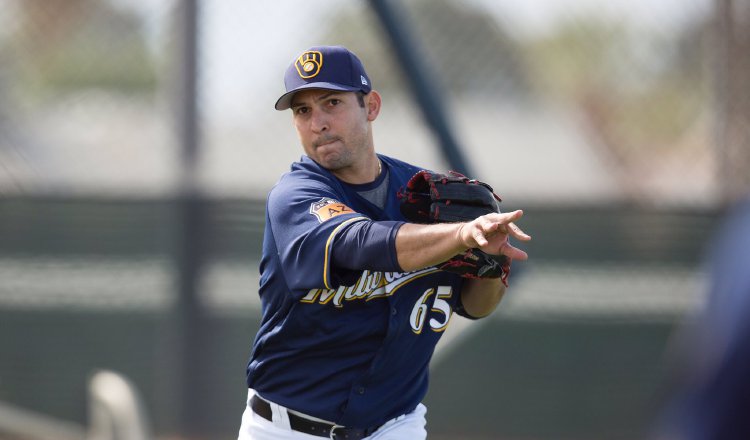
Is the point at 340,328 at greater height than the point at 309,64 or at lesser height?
lesser

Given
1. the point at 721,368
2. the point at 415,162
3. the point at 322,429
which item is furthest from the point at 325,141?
the point at 415,162

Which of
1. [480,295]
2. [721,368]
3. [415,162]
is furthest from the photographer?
[415,162]

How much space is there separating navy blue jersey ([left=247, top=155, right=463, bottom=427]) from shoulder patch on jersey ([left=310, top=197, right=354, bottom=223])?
0.04 meters

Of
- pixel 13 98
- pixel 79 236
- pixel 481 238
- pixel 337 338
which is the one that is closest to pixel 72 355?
pixel 79 236

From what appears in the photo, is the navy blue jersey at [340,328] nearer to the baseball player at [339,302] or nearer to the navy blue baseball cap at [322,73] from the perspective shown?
the baseball player at [339,302]

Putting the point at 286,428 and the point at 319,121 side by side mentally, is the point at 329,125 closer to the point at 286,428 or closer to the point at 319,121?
the point at 319,121

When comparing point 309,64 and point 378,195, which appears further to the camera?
point 378,195

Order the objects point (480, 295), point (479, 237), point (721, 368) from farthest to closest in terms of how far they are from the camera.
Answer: point (480, 295)
point (479, 237)
point (721, 368)

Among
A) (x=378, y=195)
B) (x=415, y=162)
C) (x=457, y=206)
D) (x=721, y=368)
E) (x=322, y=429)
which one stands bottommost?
(x=721, y=368)

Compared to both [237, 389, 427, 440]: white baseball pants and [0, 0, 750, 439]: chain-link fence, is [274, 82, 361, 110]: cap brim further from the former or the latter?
[0, 0, 750, 439]: chain-link fence

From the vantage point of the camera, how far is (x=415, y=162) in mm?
6555

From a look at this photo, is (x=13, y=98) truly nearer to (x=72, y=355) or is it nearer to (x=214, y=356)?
(x=72, y=355)

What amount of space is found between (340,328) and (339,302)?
0.28ft

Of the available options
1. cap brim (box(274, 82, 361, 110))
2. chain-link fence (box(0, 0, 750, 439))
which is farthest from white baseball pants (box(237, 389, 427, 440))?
chain-link fence (box(0, 0, 750, 439))
